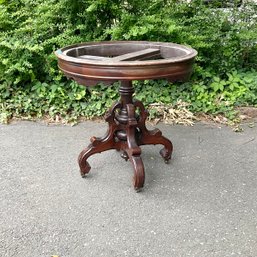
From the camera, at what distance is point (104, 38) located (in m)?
3.53

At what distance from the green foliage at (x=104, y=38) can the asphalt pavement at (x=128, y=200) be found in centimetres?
57

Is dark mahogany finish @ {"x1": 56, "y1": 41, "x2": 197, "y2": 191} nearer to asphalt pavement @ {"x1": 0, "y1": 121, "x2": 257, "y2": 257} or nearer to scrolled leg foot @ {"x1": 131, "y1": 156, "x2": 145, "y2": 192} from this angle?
scrolled leg foot @ {"x1": 131, "y1": 156, "x2": 145, "y2": 192}

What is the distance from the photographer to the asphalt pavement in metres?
1.82

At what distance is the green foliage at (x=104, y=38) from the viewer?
3477mm

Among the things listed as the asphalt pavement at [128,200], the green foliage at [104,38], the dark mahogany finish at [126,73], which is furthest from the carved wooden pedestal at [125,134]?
the green foliage at [104,38]

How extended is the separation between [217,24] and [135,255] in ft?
9.35

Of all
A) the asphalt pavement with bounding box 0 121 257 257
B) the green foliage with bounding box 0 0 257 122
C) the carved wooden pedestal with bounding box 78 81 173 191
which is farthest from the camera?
the green foliage with bounding box 0 0 257 122

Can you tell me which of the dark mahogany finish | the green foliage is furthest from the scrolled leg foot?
the green foliage

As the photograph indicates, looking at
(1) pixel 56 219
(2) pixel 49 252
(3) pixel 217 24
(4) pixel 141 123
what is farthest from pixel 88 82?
(3) pixel 217 24

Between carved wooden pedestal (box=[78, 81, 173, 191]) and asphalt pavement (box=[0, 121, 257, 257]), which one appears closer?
asphalt pavement (box=[0, 121, 257, 257])

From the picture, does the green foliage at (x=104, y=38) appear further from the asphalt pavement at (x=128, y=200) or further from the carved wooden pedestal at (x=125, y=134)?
the carved wooden pedestal at (x=125, y=134)

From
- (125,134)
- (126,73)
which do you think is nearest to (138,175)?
(125,134)

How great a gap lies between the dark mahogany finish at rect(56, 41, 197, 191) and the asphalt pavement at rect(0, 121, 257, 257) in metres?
0.16

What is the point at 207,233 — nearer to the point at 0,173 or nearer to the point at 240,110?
the point at 0,173
